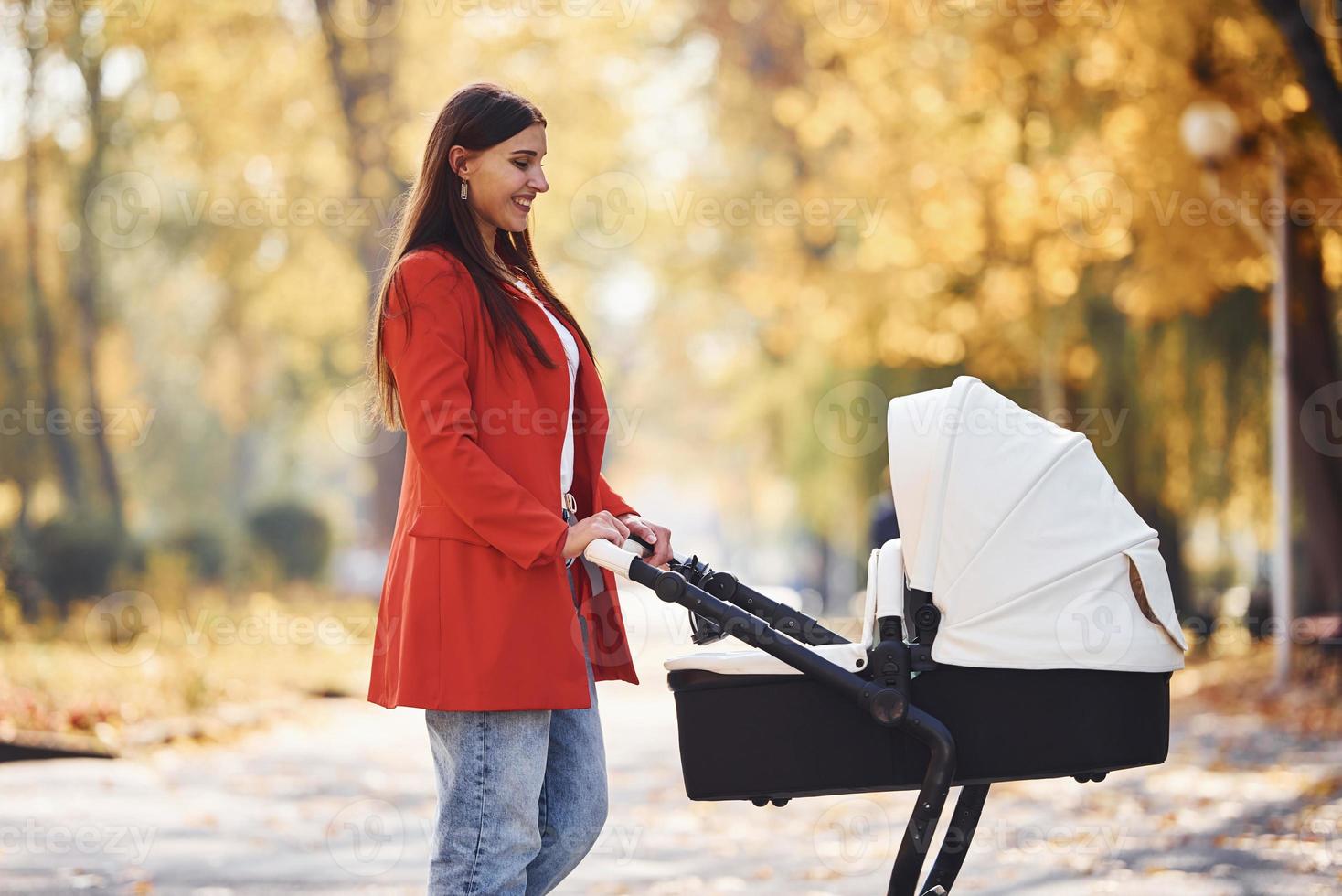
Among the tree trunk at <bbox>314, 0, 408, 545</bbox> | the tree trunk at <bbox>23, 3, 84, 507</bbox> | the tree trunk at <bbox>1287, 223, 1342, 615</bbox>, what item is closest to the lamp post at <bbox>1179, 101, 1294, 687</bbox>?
the tree trunk at <bbox>1287, 223, 1342, 615</bbox>

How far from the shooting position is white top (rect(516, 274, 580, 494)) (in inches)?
141

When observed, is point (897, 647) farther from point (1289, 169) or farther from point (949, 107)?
point (949, 107)

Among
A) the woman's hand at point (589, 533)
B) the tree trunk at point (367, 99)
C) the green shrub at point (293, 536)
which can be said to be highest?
the tree trunk at point (367, 99)

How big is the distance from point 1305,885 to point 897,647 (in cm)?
314

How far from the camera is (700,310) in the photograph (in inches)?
1085

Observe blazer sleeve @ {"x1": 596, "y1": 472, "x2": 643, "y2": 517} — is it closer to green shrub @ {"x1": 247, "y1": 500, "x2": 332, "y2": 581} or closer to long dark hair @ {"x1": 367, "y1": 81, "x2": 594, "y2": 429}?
long dark hair @ {"x1": 367, "y1": 81, "x2": 594, "y2": 429}

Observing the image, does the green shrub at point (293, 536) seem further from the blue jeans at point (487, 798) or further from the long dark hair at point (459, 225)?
the blue jeans at point (487, 798)

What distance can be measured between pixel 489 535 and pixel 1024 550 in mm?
1206

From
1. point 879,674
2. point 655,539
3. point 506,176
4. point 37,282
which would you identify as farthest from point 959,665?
point 37,282

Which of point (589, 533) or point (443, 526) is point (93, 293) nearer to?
point (443, 526)

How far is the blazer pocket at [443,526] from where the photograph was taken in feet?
10.9

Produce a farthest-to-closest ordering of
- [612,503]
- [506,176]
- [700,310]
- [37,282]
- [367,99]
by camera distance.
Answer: [700,310] → [37,282] → [367,99] → [612,503] → [506,176]

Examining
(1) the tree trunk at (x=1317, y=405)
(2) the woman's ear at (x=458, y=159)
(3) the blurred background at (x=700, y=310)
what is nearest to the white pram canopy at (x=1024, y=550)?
(2) the woman's ear at (x=458, y=159)

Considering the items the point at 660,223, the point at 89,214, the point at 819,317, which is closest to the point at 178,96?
the point at 89,214
